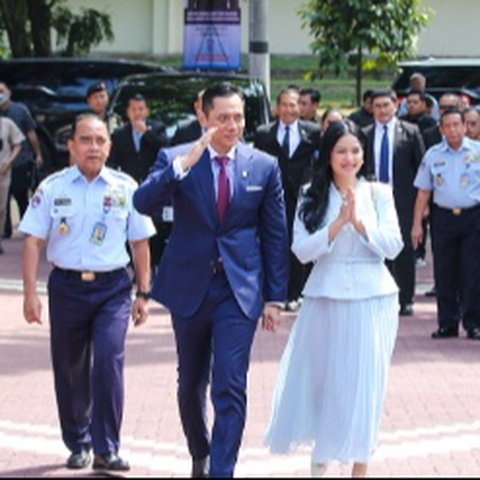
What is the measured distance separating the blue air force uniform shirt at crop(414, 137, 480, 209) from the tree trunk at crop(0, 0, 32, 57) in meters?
18.8

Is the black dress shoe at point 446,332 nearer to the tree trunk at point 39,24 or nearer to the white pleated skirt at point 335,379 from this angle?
the white pleated skirt at point 335,379

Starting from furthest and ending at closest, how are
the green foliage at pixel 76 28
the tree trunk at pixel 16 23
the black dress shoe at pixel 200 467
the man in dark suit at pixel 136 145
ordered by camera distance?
the green foliage at pixel 76 28 → the tree trunk at pixel 16 23 → the man in dark suit at pixel 136 145 → the black dress shoe at pixel 200 467

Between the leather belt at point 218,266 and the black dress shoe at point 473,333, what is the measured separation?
250 inches

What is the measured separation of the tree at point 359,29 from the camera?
24000 millimetres

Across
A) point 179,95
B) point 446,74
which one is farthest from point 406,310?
point 446,74

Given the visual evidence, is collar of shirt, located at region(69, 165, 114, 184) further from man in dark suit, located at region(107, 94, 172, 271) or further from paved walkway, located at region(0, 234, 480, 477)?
man in dark suit, located at region(107, 94, 172, 271)

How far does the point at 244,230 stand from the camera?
8.66m

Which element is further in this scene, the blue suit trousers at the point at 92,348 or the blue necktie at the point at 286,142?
the blue necktie at the point at 286,142

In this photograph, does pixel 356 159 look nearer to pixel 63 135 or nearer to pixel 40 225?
pixel 40 225

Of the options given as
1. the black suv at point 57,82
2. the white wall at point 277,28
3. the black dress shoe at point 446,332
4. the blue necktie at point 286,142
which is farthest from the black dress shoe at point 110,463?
the white wall at point 277,28

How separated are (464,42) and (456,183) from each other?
36.0m

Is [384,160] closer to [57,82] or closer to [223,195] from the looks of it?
[223,195]

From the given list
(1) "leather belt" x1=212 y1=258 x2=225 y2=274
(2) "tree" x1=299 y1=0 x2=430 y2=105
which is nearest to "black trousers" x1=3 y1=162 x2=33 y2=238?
(2) "tree" x1=299 y1=0 x2=430 y2=105

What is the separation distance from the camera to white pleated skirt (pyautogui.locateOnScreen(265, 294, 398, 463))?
8.47 m
